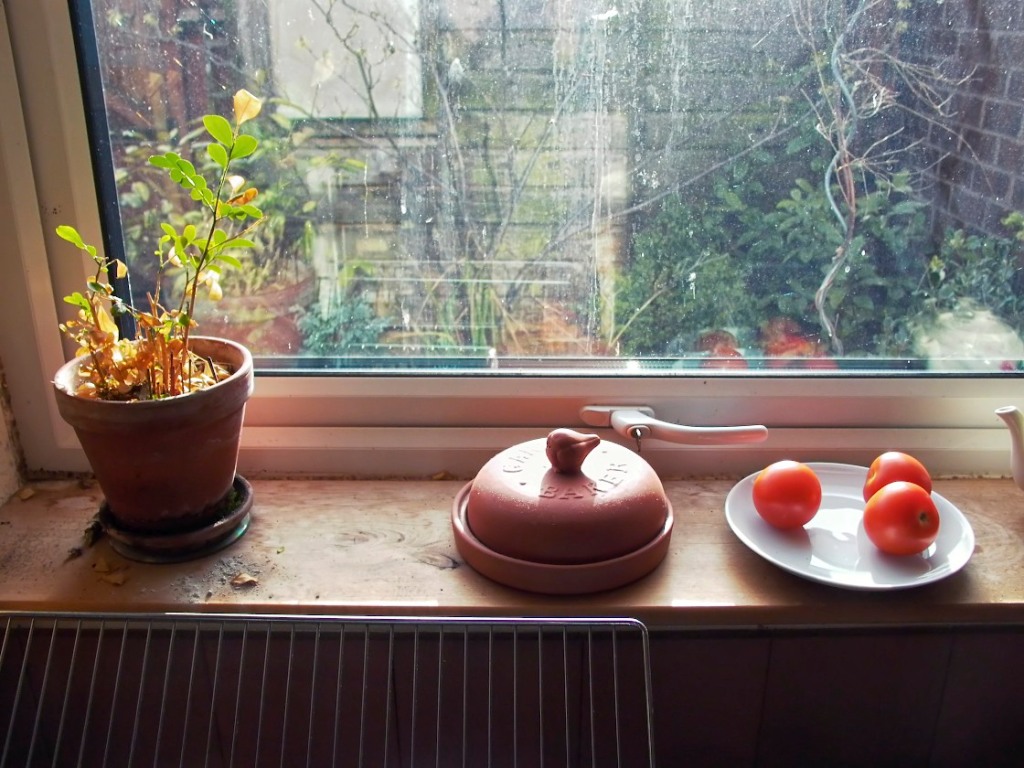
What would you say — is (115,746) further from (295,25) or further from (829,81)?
(829,81)

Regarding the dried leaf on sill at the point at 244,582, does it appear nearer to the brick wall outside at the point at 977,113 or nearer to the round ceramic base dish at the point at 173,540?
the round ceramic base dish at the point at 173,540

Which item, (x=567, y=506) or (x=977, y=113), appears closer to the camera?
(x=567, y=506)

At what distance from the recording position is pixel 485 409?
1.08 meters

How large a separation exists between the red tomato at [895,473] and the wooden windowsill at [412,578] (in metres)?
0.10

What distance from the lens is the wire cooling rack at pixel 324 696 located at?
0.93m

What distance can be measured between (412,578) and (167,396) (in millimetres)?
308

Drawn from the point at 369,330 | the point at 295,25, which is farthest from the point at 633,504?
the point at 295,25

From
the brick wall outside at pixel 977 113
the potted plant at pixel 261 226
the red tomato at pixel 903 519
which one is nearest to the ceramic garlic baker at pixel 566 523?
the red tomato at pixel 903 519

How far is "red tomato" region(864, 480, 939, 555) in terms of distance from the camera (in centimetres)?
86

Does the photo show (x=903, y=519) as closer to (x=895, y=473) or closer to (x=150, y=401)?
(x=895, y=473)

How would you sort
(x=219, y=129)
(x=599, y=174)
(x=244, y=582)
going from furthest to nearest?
(x=599, y=174) → (x=244, y=582) → (x=219, y=129)

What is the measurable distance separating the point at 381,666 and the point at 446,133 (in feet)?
1.96

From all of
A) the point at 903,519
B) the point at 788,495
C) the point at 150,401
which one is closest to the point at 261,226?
the point at 150,401

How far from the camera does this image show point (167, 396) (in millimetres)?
861
